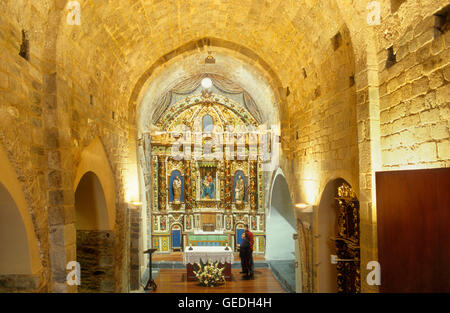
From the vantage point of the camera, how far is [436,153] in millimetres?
3084

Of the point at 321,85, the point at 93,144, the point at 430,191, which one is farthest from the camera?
the point at 321,85

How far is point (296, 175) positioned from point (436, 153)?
4.63 metres

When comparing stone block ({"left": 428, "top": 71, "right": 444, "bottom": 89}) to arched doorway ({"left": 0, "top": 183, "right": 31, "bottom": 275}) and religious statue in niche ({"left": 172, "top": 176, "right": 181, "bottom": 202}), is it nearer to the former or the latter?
arched doorway ({"left": 0, "top": 183, "right": 31, "bottom": 275})

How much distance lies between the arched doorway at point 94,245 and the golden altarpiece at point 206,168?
246 inches

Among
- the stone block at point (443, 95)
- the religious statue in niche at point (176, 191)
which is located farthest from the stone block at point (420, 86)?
the religious statue in niche at point (176, 191)

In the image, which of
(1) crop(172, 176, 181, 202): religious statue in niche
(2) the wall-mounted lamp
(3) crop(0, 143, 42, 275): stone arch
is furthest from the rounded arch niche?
(1) crop(172, 176, 181, 202): religious statue in niche

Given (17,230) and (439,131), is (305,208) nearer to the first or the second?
(439,131)

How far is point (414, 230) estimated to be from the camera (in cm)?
319

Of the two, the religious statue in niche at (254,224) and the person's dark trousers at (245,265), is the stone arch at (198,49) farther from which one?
the religious statue in niche at (254,224)

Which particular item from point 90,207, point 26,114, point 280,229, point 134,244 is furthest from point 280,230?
point 26,114

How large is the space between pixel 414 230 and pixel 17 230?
3.73m

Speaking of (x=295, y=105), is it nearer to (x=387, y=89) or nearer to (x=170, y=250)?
(x=387, y=89)

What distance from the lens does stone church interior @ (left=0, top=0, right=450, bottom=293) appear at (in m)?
3.26

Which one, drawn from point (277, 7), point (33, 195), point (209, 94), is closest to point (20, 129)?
point (33, 195)
